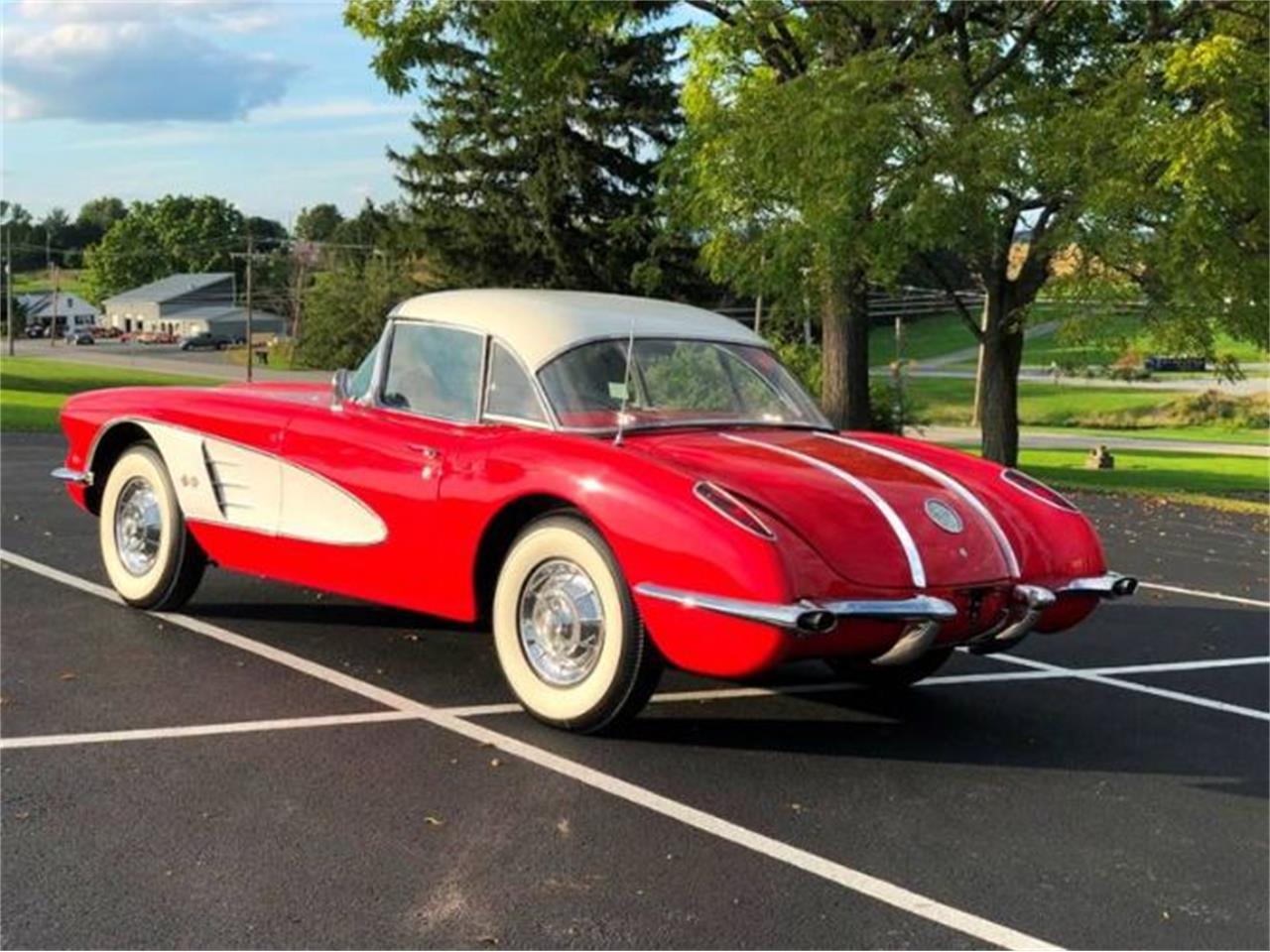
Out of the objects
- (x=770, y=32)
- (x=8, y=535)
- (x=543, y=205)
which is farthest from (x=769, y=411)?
(x=543, y=205)

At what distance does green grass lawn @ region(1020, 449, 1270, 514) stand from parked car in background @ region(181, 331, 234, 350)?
7990 cm

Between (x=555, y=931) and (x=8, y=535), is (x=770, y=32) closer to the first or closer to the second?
(x=8, y=535)

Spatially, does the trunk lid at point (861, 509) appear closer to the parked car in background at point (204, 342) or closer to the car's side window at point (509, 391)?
the car's side window at point (509, 391)

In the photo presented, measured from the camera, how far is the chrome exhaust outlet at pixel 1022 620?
4.64 m

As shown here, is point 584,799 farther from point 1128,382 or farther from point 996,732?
point 1128,382

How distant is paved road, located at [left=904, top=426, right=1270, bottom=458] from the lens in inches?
1553

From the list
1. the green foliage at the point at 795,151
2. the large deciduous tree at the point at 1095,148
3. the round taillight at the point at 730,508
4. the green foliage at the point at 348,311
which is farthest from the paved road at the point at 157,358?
the round taillight at the point at 730,508

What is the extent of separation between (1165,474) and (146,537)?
2589 centimetres

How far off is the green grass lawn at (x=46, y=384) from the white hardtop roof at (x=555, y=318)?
45.7 feet

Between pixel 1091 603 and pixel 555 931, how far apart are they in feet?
8.91

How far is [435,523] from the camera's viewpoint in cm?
513

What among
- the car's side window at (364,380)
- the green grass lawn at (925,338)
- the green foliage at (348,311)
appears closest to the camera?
the car's side window at (364,380)

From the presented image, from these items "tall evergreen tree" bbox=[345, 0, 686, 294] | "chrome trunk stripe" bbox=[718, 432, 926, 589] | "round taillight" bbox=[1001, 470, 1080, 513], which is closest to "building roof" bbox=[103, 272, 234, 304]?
"tall evergreen tree" bbox=[345, 0, 686, 294]

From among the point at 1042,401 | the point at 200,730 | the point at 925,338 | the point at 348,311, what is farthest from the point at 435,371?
the point at 925,338
